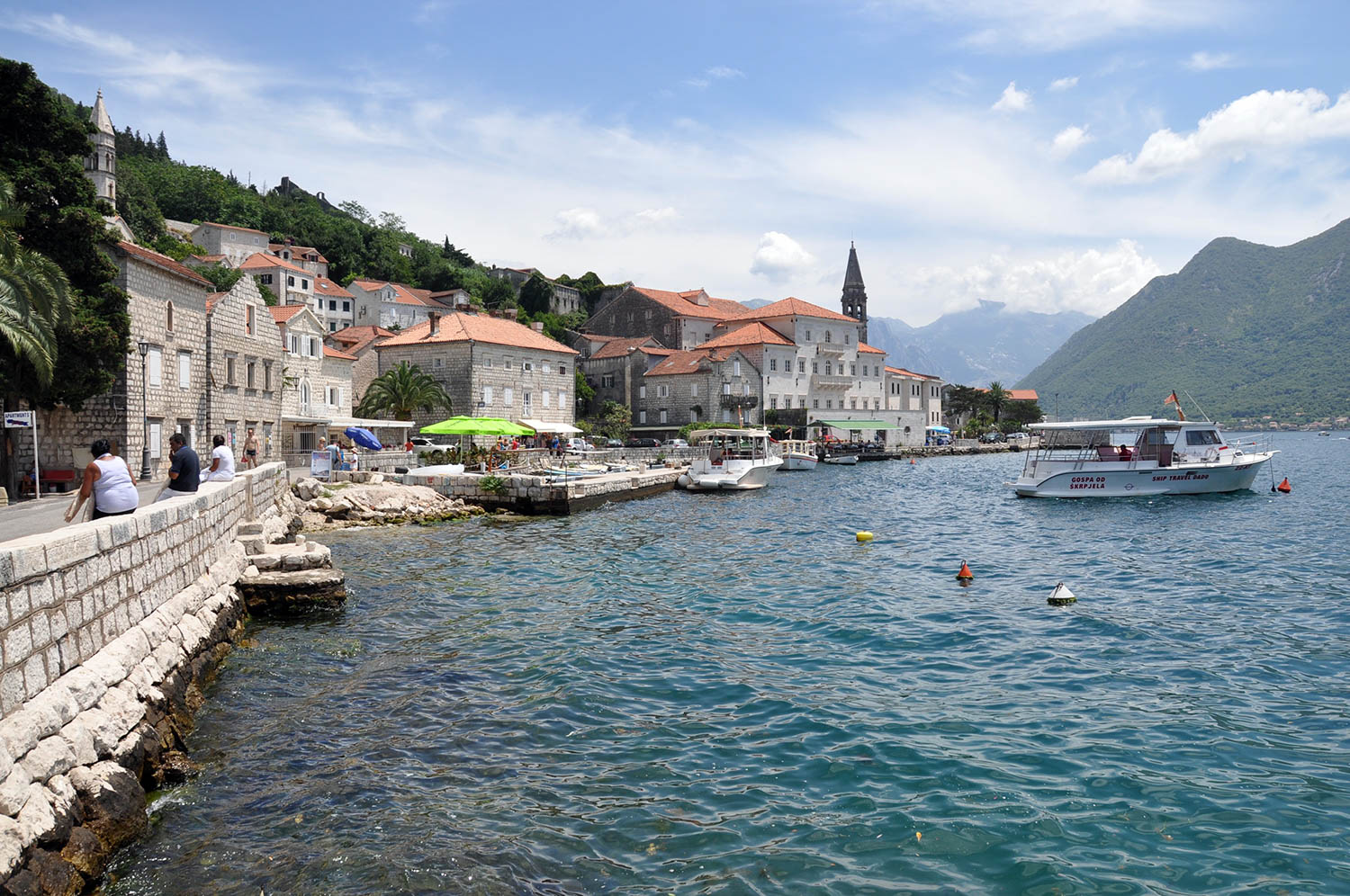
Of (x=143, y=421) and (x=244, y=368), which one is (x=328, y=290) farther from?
(x=143, y=421)

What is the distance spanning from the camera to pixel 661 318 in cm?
7950

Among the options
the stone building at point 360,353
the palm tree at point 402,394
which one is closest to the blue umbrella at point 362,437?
the palm tree at point 402,394

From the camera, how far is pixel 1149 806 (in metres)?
6.92

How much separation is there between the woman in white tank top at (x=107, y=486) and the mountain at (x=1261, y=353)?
17753 cm

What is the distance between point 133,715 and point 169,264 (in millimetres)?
24389

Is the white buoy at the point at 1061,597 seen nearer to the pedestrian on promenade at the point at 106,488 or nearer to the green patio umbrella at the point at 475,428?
the pedestrian on promenade at the point at 106,488

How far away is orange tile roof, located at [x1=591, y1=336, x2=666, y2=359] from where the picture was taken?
7156cm

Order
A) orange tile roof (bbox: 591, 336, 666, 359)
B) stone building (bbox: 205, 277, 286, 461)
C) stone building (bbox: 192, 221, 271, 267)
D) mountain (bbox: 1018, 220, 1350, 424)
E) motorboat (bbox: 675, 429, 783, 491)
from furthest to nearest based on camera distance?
mountain (bbox: 1018, 220, 1350, 424)
stone building (bbox: 192, 221, 271, 267)
orange tile roof (bbox: 591, 336, 666, 359)
motorboat (bbox: 675, 429, 783, 491)
stone building (bbox: 205, 277, 286, 461)

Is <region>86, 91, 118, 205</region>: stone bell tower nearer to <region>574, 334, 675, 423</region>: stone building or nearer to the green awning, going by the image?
<region>574, 334, 675, 423</region>: stone building

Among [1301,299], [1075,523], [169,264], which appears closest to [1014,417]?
[1075,523]

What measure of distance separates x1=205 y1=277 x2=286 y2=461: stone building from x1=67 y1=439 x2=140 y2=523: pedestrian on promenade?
77.9 ft

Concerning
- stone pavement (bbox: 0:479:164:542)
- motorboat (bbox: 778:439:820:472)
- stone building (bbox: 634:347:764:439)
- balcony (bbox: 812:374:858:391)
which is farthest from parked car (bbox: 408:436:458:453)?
balcony (bbox: 812:374:858:391)

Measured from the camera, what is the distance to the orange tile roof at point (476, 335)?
52.3m

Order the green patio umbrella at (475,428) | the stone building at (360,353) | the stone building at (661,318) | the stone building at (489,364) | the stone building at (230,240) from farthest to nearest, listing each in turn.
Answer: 1. the stone building at (230,240)
2. the stone building at (661,318)
3. the stone building at (360,353)
4. the stone building at (489,364)
5. the green patio umbrella at (475,428)
